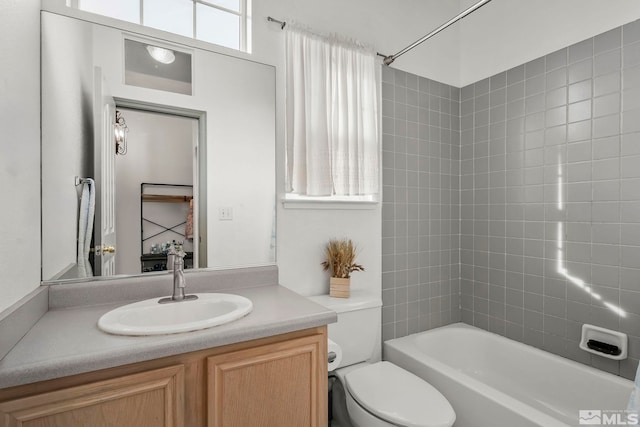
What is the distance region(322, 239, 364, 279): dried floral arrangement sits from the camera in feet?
6.13

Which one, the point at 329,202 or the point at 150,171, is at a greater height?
the point at 150,171

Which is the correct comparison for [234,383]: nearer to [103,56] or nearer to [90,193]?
[90,193]

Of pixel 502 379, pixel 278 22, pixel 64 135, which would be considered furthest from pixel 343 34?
pixel 502 379

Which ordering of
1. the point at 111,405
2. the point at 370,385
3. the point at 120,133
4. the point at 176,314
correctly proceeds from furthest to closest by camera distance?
the point at 370,385 < the point at 120,133 < the point at 176,314 < the point at 111,405

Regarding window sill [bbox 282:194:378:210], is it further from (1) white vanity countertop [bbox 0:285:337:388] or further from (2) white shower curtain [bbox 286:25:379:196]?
(1) white vanity countertop [bbox 0:285:337:388]

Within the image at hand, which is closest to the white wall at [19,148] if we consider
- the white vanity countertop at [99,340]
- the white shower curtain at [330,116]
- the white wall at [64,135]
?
the white wall at [64,135]

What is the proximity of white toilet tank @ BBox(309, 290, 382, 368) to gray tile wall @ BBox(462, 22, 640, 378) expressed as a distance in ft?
3.42

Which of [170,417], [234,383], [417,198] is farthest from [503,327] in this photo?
[170,417]

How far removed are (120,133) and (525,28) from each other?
8.21 ft

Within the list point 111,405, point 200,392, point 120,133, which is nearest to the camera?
point 111,405

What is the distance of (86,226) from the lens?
1320mm

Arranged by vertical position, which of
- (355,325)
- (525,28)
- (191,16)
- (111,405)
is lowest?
(355,325)

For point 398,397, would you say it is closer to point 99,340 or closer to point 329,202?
point 329,202

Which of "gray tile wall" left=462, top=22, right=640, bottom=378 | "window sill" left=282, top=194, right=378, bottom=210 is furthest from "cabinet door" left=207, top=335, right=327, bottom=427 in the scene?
"gray tile wall" left=462, top=22, right=640, bottom=378
